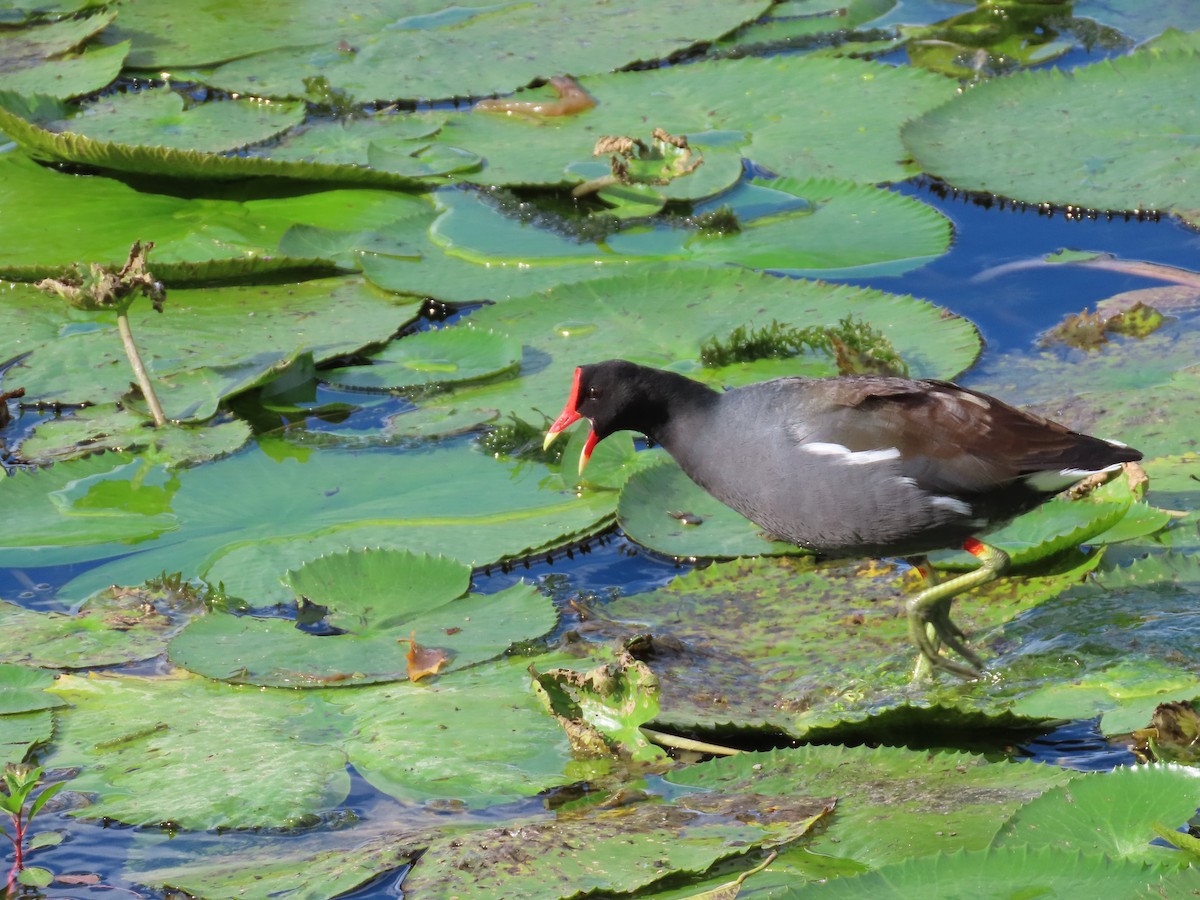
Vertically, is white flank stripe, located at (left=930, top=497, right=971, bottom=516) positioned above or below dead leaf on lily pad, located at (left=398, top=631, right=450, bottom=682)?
above

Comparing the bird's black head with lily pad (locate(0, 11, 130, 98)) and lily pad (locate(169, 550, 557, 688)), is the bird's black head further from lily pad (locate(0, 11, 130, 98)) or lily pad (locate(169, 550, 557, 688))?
lily pad (locate(0, 11, 130, 98))

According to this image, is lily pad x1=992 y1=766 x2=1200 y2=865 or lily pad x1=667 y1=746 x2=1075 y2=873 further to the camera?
lily pad x1=667 y1=746 x2=1075 y2=873

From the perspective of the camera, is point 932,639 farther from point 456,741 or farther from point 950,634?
point 456,741

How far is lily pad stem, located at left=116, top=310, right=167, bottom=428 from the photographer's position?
4.32m

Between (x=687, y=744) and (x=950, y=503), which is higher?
(x=950, y=503)

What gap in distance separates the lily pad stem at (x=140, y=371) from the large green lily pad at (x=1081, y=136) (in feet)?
9.59

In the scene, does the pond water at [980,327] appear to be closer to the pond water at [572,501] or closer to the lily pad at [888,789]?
the pond water at [572,501]

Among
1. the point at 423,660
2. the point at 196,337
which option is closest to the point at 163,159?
the point at 196,337

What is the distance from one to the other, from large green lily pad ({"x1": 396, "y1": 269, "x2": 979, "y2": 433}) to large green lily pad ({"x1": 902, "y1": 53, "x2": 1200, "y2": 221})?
96 cm

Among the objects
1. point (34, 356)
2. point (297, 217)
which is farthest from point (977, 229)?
point (34, 356)

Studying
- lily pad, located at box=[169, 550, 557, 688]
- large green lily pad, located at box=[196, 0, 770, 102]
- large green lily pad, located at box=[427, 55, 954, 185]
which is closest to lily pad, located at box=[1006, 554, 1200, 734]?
lily pad, located at box=[169, 550, 557, 688]

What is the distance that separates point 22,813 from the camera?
304 centimetres

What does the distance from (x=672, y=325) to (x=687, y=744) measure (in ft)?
6.44

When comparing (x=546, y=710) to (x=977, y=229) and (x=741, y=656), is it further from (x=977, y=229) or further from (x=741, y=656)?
(x=977, y=229)
